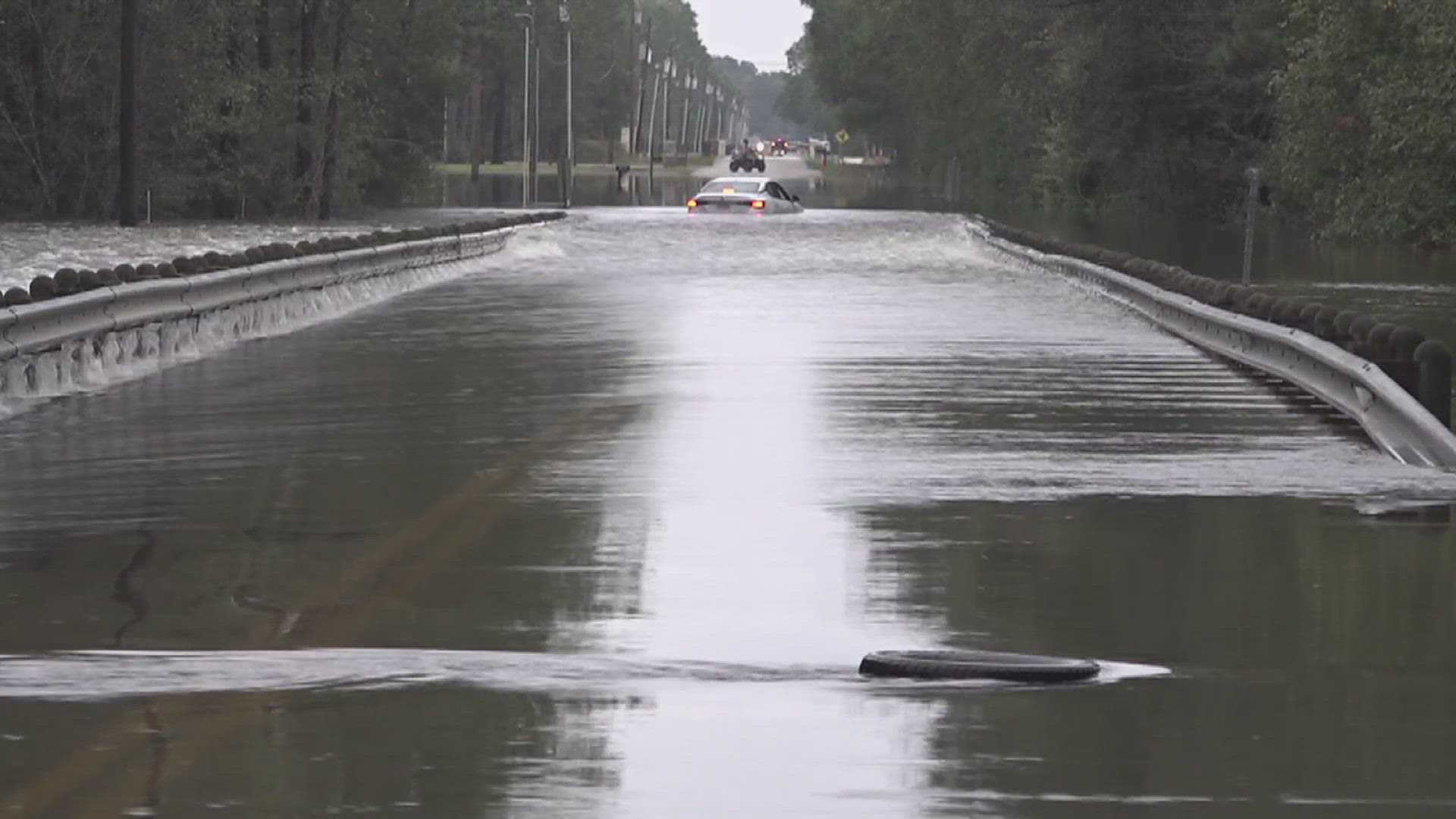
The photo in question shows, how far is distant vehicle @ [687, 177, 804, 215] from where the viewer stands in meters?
66.4

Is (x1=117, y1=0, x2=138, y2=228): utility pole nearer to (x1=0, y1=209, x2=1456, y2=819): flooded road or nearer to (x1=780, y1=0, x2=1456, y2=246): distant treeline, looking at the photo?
(x1=780, y1=0, x2=1456, y2=246): distant treeline

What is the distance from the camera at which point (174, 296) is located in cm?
2369

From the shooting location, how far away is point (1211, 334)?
25.5 metres

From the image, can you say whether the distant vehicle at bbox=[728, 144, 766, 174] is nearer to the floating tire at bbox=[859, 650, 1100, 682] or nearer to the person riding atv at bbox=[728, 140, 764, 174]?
the person riding atv at bbox=[728, 140, 764, 174]

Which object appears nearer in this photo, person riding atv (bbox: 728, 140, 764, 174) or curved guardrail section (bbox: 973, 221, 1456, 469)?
curved guardrail section (bbox: 973, 221, 1456, 469)

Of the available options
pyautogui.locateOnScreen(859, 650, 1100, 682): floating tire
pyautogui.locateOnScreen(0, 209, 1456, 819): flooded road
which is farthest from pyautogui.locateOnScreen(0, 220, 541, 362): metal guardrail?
pyautogui.locateOnScreen(859, 650, 1100, 682): floating tire

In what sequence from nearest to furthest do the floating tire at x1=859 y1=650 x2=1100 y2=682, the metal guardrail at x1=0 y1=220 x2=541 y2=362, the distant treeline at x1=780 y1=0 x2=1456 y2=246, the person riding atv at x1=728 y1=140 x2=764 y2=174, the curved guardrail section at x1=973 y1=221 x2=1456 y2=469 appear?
the floating tire at x1=859 y1=650 x2=1100 y2=682, the curved guardrail section at x1=973 y1=221 x2=1456 y2=469, the metal guardrail at x1=0 y1=220 x2=541 y2=362, the distant treeline at x1=780 y1=0 x2=1456 y2=246, the person riding atv at x1=728 y1=140 x2=764 y2=174

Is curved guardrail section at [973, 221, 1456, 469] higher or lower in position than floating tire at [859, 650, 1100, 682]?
lower

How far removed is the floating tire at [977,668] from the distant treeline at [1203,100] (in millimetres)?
31518

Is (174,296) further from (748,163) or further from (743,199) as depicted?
(748,163)

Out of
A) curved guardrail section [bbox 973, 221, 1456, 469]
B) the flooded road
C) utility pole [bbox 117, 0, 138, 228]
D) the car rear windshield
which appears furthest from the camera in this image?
the car rear windshield

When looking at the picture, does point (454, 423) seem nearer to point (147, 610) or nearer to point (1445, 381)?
point (1445, 381)

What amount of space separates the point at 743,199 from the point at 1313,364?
152 ft

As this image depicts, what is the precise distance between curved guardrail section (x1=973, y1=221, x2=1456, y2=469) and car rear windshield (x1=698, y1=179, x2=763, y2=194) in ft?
110
